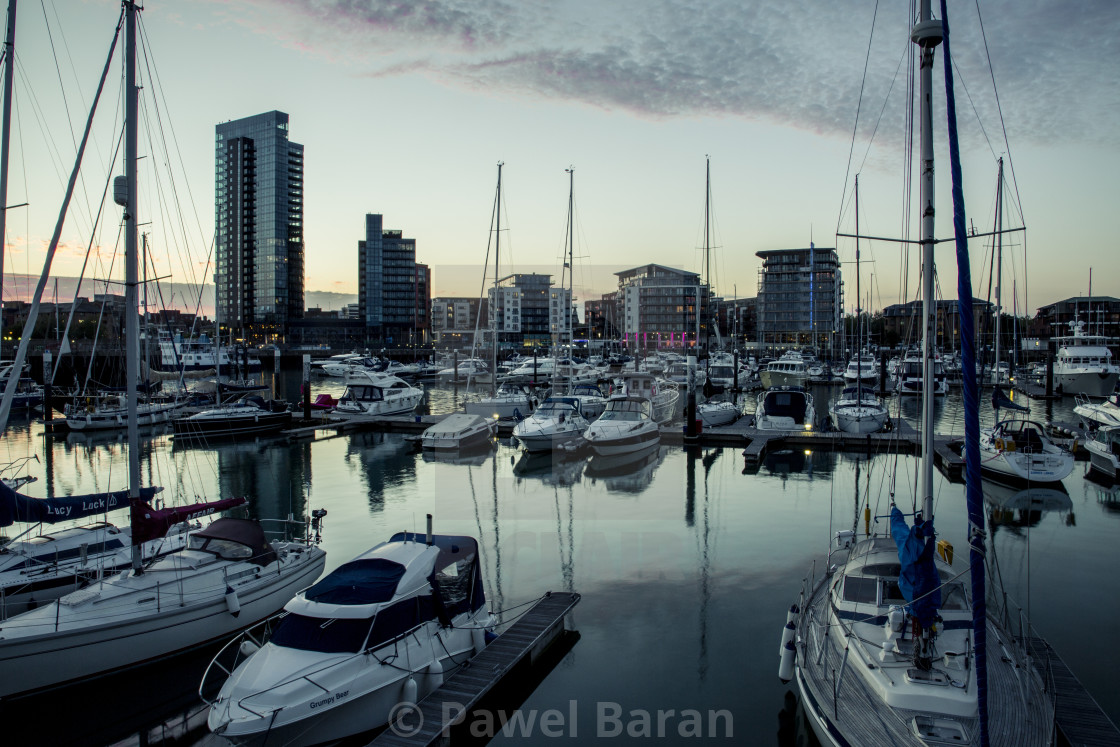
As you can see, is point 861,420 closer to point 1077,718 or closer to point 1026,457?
point 1026,457

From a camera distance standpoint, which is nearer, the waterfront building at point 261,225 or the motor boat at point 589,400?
the motor boat at point 589,400

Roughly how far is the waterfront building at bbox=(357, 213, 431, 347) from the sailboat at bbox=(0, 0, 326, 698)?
470ft

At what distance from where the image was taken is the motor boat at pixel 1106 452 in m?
25.5

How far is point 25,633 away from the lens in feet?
33.0

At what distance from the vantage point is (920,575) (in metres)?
9.04

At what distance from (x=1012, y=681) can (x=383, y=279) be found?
157m

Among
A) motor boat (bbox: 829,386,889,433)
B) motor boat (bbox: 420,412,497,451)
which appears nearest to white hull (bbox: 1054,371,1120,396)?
motor boat (bbox: 829,386,889,433)

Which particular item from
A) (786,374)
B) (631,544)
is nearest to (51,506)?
(631,544)

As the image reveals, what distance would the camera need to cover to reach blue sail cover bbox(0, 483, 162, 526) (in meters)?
12.1

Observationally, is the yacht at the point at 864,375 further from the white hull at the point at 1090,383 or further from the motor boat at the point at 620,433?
the motor boat at the point at 620,433

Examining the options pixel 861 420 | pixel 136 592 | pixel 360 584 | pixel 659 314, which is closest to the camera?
pixel 360 584

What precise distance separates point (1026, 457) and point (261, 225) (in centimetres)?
16232

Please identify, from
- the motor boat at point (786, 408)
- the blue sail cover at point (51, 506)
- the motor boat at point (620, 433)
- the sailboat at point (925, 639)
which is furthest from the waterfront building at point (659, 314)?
the sailboat at point (925, 639)

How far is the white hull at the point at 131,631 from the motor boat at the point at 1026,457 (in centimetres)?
2445
